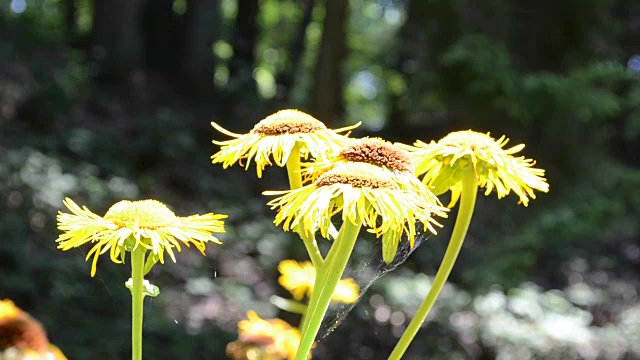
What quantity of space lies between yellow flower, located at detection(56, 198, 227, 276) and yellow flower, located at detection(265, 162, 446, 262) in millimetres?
79

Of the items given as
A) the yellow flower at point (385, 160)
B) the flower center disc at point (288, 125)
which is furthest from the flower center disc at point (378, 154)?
the flower center disc at point (288, 125)

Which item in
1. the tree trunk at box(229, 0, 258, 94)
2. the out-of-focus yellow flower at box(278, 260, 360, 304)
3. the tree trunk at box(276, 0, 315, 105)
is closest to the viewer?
the out-of-focus yellow flower at box(278, 260, 360, 304)

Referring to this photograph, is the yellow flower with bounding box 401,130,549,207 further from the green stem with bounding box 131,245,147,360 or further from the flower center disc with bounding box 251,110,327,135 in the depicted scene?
the green stem with bounding box 131,245,147,360

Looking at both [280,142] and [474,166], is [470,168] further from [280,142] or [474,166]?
[280,142]

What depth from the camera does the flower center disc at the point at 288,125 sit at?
89 cm

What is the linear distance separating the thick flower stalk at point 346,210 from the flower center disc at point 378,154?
0.01 meters

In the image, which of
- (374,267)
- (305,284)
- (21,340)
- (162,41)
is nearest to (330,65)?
(162,41)

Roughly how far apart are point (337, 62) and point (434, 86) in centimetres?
116

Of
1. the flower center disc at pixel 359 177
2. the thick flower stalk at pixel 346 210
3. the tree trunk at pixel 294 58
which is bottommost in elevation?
the thick flower stalk at pixel 346 210

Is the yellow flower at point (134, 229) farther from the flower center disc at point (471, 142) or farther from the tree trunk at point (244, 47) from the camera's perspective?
the tree trunk at point (244, 47)

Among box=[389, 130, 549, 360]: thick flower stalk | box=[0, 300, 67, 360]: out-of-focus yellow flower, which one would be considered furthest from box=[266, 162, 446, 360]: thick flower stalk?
box=[0, 300, 67, 360]: out-of-focus yellow flower

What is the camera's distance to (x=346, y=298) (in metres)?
1.38

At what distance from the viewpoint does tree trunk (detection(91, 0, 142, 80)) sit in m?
6.79

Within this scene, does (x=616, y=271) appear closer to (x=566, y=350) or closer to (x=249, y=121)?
(x=566, y=350)
